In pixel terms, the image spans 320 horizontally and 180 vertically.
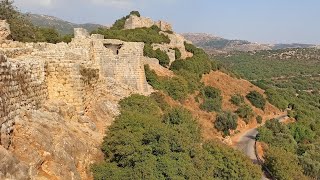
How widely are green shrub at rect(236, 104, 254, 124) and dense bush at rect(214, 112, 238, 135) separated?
17.2 feet

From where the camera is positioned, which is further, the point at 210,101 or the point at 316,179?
the point at 210,101

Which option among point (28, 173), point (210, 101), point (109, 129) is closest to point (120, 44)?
point (109, 129)

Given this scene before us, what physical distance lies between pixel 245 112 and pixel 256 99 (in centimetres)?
705

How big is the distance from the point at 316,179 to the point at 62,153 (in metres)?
23.0

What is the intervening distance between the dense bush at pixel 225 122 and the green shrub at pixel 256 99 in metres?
12.3

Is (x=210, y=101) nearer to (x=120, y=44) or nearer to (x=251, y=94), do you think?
(x=251, y=94)

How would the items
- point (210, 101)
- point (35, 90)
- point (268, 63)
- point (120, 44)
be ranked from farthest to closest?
point (268, 63) → point (210, 101) → point (120, 44) → point (35, 90)

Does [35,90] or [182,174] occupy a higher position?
[35,90]

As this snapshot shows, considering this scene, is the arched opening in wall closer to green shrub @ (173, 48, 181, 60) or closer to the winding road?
the winding road

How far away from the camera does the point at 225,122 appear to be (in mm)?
37938

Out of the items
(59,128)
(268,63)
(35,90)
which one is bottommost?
(268,63)

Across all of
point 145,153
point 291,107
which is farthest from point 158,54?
point 145,153

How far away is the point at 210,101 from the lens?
42.2m

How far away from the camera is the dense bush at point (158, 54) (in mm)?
38769
